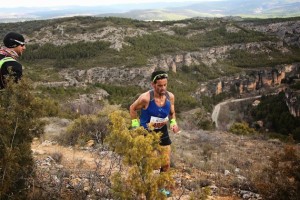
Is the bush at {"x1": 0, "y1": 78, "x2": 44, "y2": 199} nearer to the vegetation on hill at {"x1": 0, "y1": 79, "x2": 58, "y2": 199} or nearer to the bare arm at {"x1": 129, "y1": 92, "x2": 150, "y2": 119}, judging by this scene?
the vegetation on hill at {"x1": 0, "y1": 79, "x2": 58, "y2": 199}

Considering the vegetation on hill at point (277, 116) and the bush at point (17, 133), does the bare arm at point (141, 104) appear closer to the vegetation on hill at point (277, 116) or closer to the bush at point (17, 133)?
the bush at point (17, 133)

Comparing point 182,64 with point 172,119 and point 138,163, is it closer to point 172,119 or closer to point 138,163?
point 172,119

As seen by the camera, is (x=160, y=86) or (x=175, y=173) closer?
(x=175, y=173)

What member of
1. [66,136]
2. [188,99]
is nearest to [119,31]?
[188,99]

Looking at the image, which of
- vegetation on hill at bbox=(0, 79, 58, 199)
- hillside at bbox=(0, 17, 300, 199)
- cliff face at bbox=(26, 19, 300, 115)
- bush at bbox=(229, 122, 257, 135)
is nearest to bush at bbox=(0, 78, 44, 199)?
vegetation on hill at bbox=(0, 79, 58, 199)

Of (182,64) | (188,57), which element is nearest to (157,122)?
(182,64)

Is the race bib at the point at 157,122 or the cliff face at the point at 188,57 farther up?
the race bib at the point at 157,122

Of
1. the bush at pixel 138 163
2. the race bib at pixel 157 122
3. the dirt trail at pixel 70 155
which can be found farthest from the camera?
the dirt trail at pixel 70 155

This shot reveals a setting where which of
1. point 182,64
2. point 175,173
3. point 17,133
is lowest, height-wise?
point 182,64

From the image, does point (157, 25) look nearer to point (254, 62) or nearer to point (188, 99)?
point (254, 62)

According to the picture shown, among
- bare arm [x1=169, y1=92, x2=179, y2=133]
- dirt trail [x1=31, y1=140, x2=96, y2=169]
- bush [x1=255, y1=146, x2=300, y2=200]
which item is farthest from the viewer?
dirt trail [x1=31, y1=140, x2=96, y2=169]

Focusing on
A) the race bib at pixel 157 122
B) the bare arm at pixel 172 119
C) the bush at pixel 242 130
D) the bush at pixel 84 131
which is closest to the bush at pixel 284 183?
the bare arm at pixel 172 119

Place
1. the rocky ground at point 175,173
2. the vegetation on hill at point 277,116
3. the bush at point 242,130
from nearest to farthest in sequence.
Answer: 1. the rocky ground at point 175,173
2. the bush at point 242,130
3. the vegetation on hill at point 277,116

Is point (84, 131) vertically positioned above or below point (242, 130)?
above
